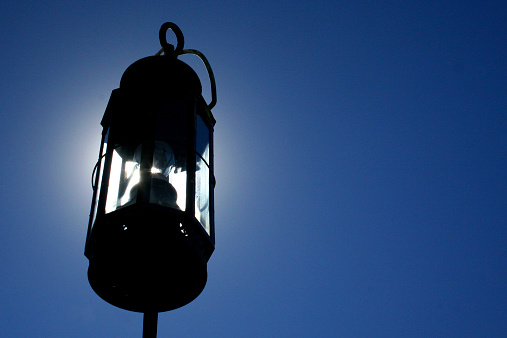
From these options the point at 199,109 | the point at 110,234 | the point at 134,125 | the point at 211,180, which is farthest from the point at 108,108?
the point at 110,234

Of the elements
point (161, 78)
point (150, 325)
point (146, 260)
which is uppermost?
point (161, 78)

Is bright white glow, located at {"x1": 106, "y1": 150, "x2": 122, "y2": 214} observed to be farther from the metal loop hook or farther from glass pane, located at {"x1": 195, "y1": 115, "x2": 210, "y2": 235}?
the metal loop hook

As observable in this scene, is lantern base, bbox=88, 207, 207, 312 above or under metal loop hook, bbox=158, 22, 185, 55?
under

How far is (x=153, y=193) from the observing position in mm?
3756

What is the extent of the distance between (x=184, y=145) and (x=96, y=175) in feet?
2.48

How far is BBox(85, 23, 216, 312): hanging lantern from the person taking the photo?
11.4 ft

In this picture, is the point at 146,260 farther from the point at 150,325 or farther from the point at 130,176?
the point at 130,176

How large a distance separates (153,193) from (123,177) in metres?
0.35

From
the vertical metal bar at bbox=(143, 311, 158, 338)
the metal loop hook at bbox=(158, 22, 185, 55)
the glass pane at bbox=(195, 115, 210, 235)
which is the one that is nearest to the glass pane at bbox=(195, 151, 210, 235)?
the glass pane at bbox=(195, 115, 210, 235)

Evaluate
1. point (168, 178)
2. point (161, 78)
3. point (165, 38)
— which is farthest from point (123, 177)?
point (165, 38)

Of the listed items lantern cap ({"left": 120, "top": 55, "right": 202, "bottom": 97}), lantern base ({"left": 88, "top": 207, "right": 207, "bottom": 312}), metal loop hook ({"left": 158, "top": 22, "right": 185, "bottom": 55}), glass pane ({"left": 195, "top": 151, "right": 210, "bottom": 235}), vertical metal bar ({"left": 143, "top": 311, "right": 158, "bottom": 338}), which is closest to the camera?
vertical metal bar ({"left": 143, "top": 311, "right": 158, "bottom": 338})

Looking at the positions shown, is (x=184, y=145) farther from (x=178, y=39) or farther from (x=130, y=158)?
(x=178, y=39)

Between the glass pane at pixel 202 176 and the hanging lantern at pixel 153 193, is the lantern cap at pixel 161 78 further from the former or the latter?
the glass pane at pixel 202 176

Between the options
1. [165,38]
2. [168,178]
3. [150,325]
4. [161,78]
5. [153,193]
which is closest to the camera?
[150,325]
